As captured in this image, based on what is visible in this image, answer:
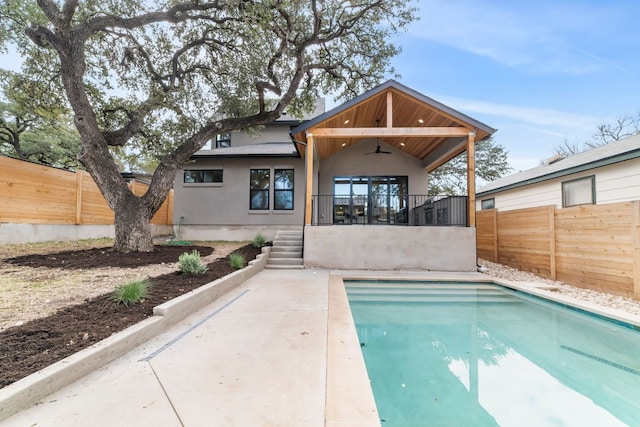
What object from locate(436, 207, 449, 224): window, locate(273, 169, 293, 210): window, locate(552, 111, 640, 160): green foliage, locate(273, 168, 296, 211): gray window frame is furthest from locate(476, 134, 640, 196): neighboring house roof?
locate(552, 111, 640, 160): green foliage

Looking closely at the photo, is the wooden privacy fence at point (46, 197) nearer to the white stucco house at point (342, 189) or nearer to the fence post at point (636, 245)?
the white stucco house at point (342, 189)

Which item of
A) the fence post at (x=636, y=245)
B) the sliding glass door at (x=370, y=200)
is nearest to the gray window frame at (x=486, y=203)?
the sliding glass door at (x=370, y=200)

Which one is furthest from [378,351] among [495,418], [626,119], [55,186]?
[626,119]

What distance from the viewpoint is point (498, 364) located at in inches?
129

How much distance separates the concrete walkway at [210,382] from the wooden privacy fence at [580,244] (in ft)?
19.1

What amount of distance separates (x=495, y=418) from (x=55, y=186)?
11.9m

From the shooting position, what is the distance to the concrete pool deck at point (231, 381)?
1.94 metres

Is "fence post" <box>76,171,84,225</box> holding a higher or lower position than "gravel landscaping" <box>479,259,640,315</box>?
higher

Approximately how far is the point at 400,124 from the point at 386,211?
337 cm

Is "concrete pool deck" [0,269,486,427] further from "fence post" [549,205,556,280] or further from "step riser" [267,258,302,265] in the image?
"fence post" [549,205,556,280]

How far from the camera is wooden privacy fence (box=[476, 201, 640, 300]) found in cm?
531

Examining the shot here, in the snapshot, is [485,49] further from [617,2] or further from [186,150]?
[186,150]

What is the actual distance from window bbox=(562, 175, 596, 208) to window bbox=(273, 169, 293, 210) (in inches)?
386

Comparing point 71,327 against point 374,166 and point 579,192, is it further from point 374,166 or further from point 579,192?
point 579,192
